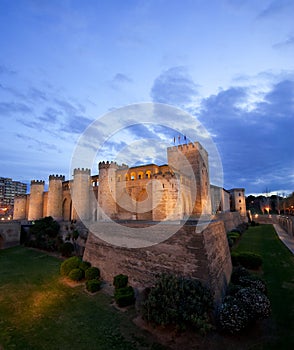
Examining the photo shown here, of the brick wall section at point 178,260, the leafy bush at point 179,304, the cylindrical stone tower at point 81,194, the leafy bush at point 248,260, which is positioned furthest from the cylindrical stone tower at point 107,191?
the leafy bush at point 179,304

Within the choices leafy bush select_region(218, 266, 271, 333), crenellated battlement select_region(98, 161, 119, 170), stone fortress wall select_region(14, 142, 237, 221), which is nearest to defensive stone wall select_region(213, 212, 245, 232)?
stone fortress wall select_region(14, 142, 237, 221)

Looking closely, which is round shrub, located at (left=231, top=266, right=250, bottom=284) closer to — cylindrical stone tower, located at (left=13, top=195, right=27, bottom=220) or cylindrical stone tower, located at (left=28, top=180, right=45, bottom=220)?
cylindrical stone tower, located at (left=28, top=180, right=45, bottom=220)

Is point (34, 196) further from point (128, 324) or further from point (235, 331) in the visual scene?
point (235, 331)

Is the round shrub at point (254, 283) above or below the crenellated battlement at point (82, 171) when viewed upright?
below

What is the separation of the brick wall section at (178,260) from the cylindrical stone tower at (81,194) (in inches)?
Result: 783

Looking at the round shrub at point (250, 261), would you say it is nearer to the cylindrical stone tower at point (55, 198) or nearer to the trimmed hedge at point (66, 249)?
the trimmed hedge at point (66, 249)

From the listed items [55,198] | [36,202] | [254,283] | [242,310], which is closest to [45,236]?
[55,198]

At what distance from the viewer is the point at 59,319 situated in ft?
32.7

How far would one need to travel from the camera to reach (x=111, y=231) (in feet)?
50.9

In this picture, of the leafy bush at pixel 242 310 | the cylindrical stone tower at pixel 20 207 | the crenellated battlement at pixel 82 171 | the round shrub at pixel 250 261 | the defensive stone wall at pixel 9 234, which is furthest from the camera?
the cylindrical stone tower at pixel 20 207

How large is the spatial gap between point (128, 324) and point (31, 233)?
2511 centimetres

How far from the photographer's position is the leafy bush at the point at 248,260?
15242 millimetres

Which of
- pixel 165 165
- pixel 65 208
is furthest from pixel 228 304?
pixel 65 208

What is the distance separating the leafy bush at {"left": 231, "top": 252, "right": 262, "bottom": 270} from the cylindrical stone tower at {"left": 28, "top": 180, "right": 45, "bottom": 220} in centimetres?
3664
